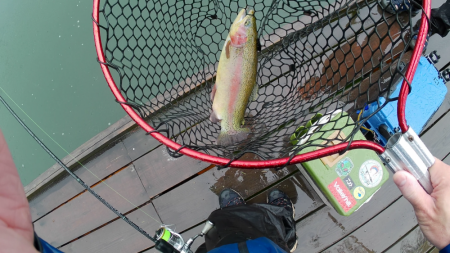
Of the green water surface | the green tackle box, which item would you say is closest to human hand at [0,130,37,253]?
the green tackle box

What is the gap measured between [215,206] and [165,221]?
44 cm

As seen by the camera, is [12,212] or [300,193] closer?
[12,212]

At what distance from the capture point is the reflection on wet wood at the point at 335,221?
2045 millimetres

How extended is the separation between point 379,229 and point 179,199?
167 cm

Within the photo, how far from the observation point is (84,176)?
7.34 ft

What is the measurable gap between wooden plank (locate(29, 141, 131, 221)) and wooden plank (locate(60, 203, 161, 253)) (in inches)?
16.0

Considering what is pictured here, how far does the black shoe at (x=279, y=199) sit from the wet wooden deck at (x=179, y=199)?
58 millimetres

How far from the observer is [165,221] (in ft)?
6.97

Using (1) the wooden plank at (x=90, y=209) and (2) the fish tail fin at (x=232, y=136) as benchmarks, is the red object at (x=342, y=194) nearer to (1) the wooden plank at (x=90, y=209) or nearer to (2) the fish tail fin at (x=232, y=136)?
(2) the fish tail fin at (x=232, y=136)

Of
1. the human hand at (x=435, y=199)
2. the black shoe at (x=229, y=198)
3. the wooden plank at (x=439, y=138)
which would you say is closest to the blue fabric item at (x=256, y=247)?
the black shoe at (x=229, y=198)

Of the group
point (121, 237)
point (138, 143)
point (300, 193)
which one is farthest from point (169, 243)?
point (300, 193)

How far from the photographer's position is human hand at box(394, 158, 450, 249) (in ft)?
3.04

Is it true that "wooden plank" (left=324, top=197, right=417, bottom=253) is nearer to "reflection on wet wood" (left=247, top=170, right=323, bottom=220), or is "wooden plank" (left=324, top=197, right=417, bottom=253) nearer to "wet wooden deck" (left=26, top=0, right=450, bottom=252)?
"wet wooden deck" (left=26, top=0, right=450, bottom=252)

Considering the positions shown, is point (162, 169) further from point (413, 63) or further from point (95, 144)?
point (413, 63)
